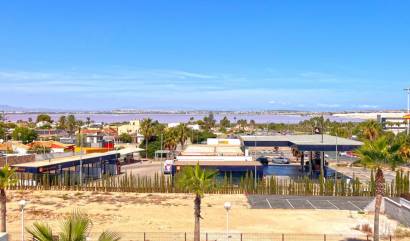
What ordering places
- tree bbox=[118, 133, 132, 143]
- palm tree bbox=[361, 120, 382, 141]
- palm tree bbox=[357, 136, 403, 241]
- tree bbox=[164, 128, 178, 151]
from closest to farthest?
palm tree bbox=[357, 136, 403, 241] → palm tree bbox=[361, 120, 382, 141] → tree bbox=[164, 128, 178, 151] → tree bbox=[118, 133, 132, 143]

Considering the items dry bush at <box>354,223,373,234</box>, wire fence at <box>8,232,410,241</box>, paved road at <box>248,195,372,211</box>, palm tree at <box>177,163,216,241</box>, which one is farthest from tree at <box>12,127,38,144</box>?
palm tree at <box>177,163,216,241</box>

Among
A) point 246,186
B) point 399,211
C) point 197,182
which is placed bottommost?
point 246,186

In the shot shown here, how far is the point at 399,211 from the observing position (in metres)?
33.7

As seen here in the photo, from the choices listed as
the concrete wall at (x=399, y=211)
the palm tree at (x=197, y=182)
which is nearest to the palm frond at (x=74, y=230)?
the palm tree at (x=197, y=182)

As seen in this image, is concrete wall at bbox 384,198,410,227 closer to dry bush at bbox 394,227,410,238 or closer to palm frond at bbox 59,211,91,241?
dry bush at bbox 394,227,410,238

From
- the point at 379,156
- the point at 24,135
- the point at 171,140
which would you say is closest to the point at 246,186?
the point at 379,156

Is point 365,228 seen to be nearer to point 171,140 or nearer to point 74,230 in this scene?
point 74,230

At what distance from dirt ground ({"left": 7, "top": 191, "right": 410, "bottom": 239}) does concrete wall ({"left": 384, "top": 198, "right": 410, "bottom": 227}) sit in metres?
0.73

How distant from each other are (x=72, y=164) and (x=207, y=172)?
33.0 meters

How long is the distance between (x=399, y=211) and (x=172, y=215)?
17084mm

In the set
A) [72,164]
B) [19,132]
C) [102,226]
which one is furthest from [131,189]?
[19,132]

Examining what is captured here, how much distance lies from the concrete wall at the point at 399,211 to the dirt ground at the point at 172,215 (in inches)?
28.6

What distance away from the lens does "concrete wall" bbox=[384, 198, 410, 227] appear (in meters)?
32.4

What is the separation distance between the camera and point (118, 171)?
2557 inches
